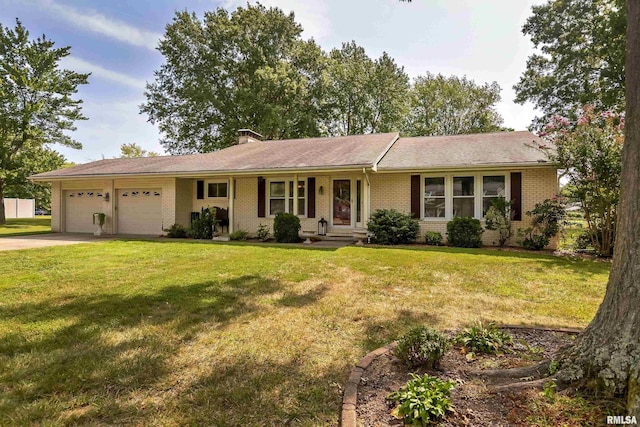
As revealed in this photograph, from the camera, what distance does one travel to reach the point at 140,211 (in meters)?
15.9

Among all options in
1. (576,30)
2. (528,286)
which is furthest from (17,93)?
(576,30)

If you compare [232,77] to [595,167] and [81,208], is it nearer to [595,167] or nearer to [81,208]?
[81,208]

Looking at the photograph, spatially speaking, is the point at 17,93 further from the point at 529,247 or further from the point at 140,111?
the point at 529,247

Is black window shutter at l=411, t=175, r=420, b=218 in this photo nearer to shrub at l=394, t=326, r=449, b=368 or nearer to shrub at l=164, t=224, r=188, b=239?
shrub at l=164, t=224, r=188, b=239

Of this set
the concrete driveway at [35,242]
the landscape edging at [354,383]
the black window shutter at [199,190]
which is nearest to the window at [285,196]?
the black window shutter at [199,190]

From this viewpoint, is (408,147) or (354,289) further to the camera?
(408,147)

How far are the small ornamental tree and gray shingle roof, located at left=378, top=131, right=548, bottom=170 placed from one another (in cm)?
102

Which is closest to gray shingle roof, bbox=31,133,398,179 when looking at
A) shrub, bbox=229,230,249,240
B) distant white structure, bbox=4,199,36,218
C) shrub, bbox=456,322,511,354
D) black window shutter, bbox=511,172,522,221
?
shrub, bbox=229,230,249,240

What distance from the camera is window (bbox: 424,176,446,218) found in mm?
12234

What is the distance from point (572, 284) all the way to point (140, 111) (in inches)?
1248

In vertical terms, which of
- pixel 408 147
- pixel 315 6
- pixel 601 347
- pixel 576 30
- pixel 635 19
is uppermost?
pixel 576 30

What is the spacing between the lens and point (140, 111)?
2883 cm

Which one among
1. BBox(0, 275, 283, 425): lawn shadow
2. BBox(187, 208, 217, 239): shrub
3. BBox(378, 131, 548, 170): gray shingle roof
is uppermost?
BBox(378, 131, 548, 170): gray shingle roof

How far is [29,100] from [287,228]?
24.0 meters
